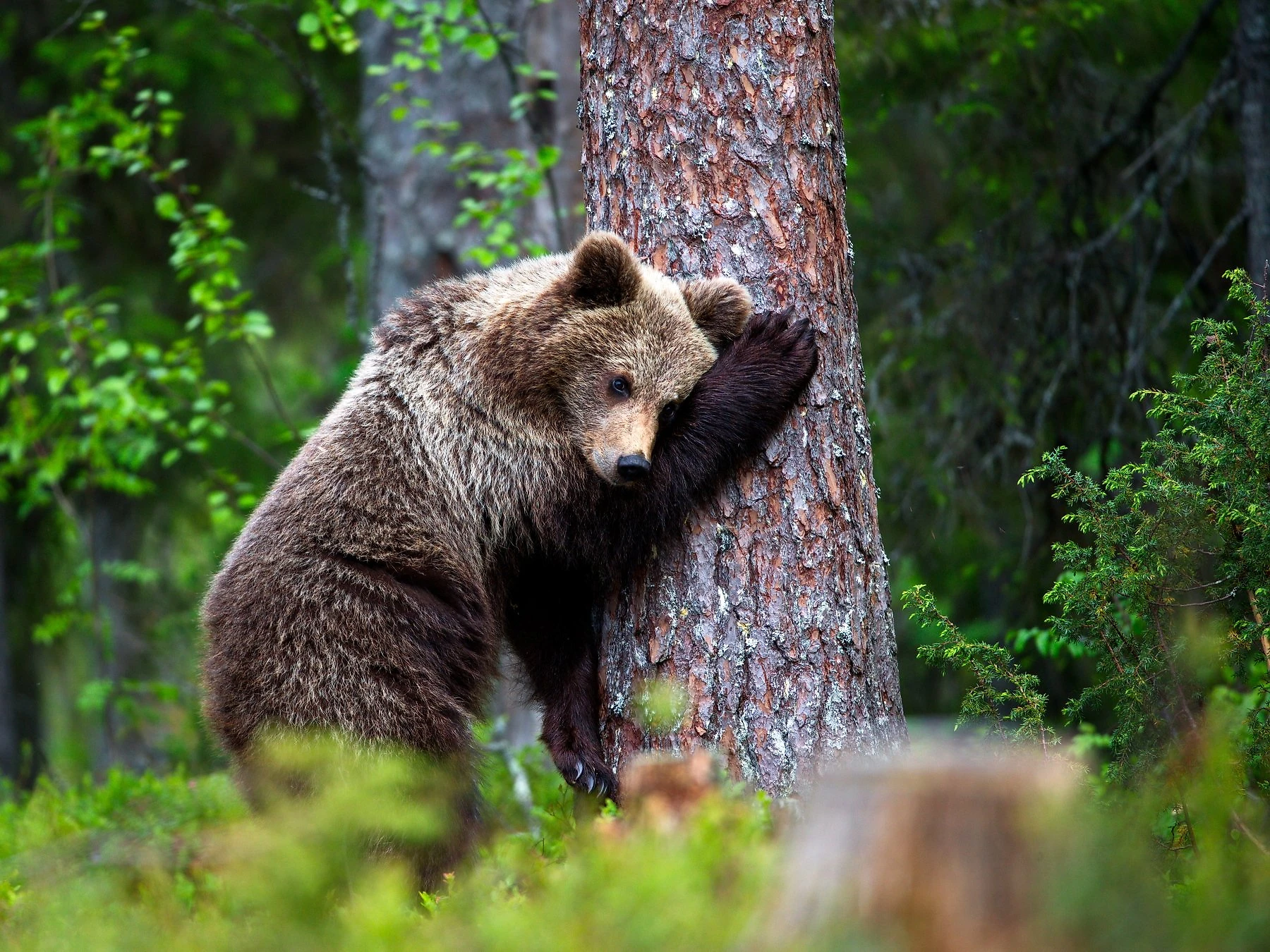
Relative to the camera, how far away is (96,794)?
7.26 metres

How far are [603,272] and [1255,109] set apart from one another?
4200 mm

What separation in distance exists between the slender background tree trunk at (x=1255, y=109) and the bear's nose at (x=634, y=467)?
3.97 meters

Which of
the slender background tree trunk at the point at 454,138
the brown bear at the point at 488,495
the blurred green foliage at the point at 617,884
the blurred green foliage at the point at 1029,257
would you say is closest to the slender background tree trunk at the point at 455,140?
the slender background tree trunk at the point at 454,138

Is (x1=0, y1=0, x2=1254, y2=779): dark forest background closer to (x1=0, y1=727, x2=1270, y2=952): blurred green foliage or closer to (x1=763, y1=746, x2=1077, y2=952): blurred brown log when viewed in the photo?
(x1=0, y1=727, x2=1270, y2=952): blurred green foliage

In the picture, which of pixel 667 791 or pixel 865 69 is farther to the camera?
pixel 865 69

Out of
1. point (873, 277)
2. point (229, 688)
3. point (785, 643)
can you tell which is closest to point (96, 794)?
point (229, 688)

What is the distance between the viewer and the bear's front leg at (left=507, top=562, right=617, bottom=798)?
15.1 ft

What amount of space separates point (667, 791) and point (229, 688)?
230cm

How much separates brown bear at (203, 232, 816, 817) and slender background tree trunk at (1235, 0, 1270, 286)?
11.5 feet

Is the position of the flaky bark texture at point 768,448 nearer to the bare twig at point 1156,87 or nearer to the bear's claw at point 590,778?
the bear's claw at point 590,778

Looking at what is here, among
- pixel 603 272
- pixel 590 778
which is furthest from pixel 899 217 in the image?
pixel 590 778

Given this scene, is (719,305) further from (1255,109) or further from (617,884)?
(1255,109)

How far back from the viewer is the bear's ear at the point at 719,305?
176 inches

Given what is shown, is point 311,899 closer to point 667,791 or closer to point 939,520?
point 667,791
